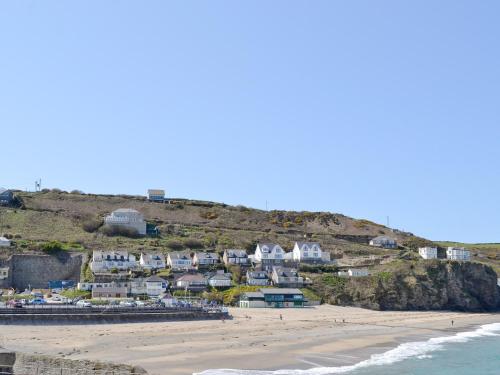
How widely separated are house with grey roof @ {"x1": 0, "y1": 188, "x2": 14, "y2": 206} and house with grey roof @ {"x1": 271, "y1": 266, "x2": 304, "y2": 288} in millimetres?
46543

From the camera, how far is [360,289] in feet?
228

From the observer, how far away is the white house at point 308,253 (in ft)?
266

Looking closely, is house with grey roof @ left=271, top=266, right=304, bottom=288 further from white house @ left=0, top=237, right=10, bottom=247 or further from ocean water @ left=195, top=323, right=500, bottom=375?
white house @ left=0, top=237, right=10, bottom=247

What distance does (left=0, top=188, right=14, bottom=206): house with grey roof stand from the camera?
96.2 metres

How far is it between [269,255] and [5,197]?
4392 cm

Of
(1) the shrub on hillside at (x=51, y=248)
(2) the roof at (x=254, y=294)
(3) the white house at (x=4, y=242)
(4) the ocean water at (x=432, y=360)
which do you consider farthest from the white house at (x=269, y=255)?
(3) the white house at (x=4, y=242)

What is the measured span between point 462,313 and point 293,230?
36951mm

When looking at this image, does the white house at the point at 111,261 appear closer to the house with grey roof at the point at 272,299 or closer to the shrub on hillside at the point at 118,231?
the house with grey roof at the point at 272,299

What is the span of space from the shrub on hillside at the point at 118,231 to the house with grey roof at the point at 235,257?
15911 millimetres

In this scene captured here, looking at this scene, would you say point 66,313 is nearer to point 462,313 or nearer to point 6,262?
point 6,262

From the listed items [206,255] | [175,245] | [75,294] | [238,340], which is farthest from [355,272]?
[238,340]

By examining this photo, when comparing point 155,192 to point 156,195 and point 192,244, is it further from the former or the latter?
point 192,244

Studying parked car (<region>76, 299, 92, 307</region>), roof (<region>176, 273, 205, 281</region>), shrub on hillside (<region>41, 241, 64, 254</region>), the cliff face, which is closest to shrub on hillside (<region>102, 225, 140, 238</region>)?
shrub on hillside (<region>41, 241, 64, 254</region>)

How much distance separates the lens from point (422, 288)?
236ft
